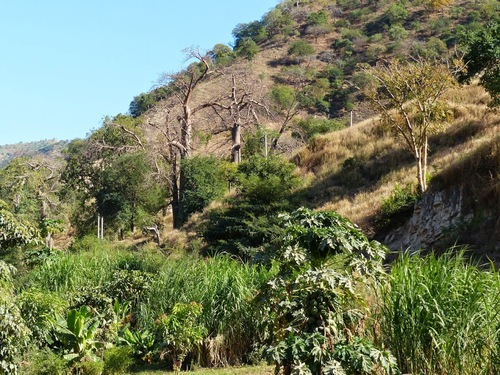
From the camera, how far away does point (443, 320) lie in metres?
6.86

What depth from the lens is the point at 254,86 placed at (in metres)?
42.3

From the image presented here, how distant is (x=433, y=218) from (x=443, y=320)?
13301 mm

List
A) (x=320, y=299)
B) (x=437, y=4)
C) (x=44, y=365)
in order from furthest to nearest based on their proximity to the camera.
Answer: (x=437, y=4), (x=44, y=365), (x=320, y=299)

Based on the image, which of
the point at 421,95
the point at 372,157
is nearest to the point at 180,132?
the point at 372,157

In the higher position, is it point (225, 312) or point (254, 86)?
point (254, 86)

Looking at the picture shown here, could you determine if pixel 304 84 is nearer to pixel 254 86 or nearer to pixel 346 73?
pixel 346 73

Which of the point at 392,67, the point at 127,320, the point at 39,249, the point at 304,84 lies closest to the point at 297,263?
the point at 127,320

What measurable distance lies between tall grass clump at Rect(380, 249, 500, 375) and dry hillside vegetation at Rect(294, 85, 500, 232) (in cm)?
1606

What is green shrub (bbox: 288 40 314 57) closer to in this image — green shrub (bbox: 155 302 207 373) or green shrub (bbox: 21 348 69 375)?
green shrub (bbox: 155 302 207 373)

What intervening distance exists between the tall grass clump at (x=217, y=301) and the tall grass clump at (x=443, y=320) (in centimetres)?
317

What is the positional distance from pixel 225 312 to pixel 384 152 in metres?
21.8

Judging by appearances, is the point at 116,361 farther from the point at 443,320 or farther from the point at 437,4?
the point at 437,4

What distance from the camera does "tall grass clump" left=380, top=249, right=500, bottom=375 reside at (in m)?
6.53

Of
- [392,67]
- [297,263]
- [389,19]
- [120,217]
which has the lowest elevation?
[120,217]
